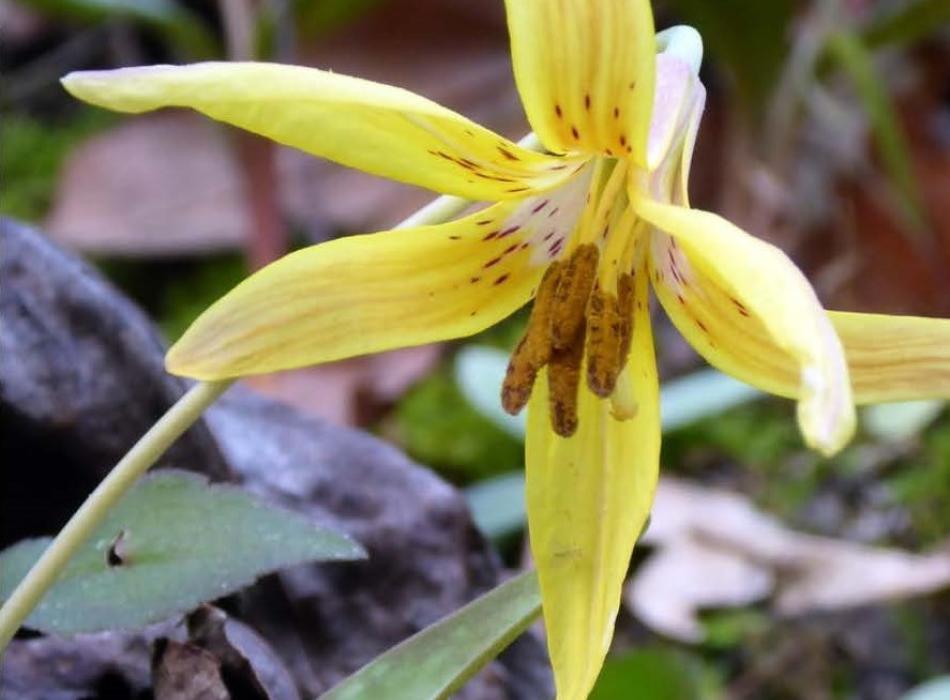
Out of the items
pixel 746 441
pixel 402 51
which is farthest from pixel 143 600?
pixel 402 51

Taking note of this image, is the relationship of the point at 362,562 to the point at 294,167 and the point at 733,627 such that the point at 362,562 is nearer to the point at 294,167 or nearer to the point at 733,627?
the point at 733,627

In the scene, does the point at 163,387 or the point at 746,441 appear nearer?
the point at 163,387

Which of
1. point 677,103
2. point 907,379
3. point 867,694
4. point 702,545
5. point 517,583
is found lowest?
point 867,694

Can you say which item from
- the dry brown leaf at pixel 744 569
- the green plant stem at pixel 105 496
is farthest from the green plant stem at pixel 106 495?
the dry brown leaf at pixel 744 569

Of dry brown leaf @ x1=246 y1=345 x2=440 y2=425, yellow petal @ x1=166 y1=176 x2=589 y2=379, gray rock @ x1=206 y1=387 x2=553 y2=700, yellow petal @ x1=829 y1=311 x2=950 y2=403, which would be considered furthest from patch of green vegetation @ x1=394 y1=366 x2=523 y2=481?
yellow petal @ x1=829 y1=311 x2=950 y2=403

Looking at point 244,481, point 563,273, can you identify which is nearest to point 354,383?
point 244,481

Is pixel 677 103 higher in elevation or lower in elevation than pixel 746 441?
higher

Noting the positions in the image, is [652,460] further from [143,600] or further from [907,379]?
[143,600]

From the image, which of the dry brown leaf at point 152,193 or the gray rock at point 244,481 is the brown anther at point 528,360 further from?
the dry brown leaf at point 152,193
